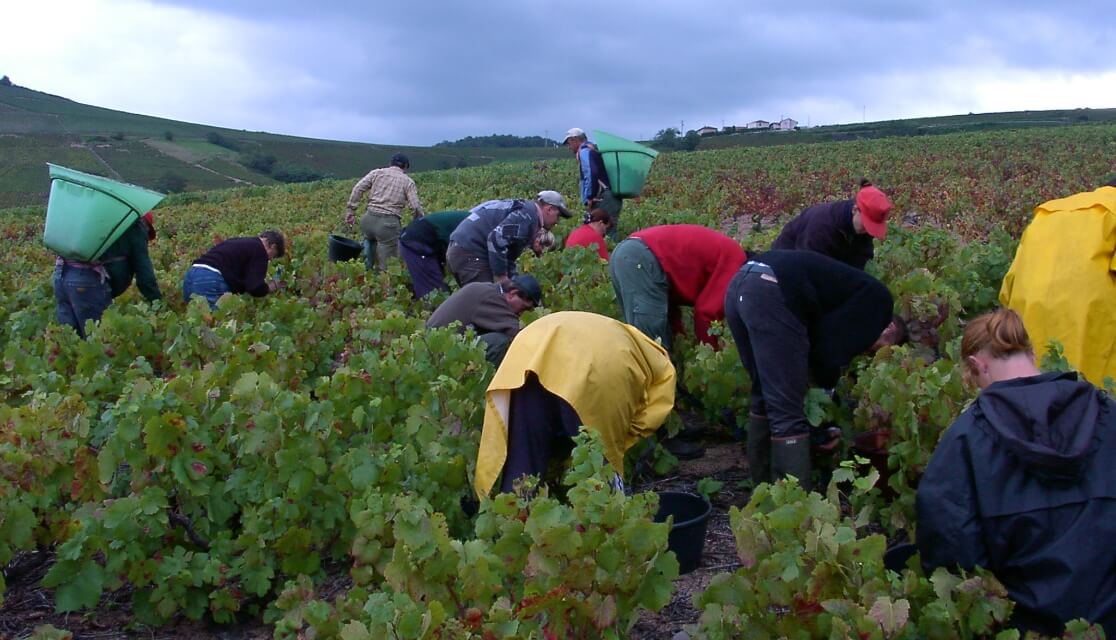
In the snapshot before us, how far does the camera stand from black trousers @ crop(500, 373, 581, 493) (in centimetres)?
342

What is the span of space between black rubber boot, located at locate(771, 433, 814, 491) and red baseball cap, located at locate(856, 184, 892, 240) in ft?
3.99

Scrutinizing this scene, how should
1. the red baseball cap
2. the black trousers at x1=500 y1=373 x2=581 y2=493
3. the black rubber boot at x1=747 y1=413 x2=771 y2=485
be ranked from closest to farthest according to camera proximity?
the black trousers at x1=500 y1=373 x2=581 y2=493
the black rubber boot at x1=747 y1=413 x2=771 y2=485
the red baseball cap

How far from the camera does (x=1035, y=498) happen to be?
2152mm

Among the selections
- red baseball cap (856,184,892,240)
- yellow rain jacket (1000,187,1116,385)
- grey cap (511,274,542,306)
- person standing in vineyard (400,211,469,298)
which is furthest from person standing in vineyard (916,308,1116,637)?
person standing in vineyard (400,211,469,298)

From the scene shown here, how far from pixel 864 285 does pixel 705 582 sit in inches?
52.7

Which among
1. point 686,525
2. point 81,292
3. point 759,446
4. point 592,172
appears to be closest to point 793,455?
point 759,446

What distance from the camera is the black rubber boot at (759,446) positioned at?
4.00 m

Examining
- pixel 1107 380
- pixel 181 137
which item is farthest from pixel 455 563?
pixel 181 137

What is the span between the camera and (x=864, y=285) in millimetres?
3705

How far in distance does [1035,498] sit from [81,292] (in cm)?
606

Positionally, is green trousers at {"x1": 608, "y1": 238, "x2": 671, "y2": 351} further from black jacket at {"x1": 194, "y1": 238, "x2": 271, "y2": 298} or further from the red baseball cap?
black jacket at {"x1": 194, "y1": 238, "x2": 271, "y2": 298}

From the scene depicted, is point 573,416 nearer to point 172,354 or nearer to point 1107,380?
point 1107,380

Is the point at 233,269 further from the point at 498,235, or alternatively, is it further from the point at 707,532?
the point at 707,532

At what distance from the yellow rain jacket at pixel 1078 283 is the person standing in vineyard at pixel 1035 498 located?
61.6 inches
